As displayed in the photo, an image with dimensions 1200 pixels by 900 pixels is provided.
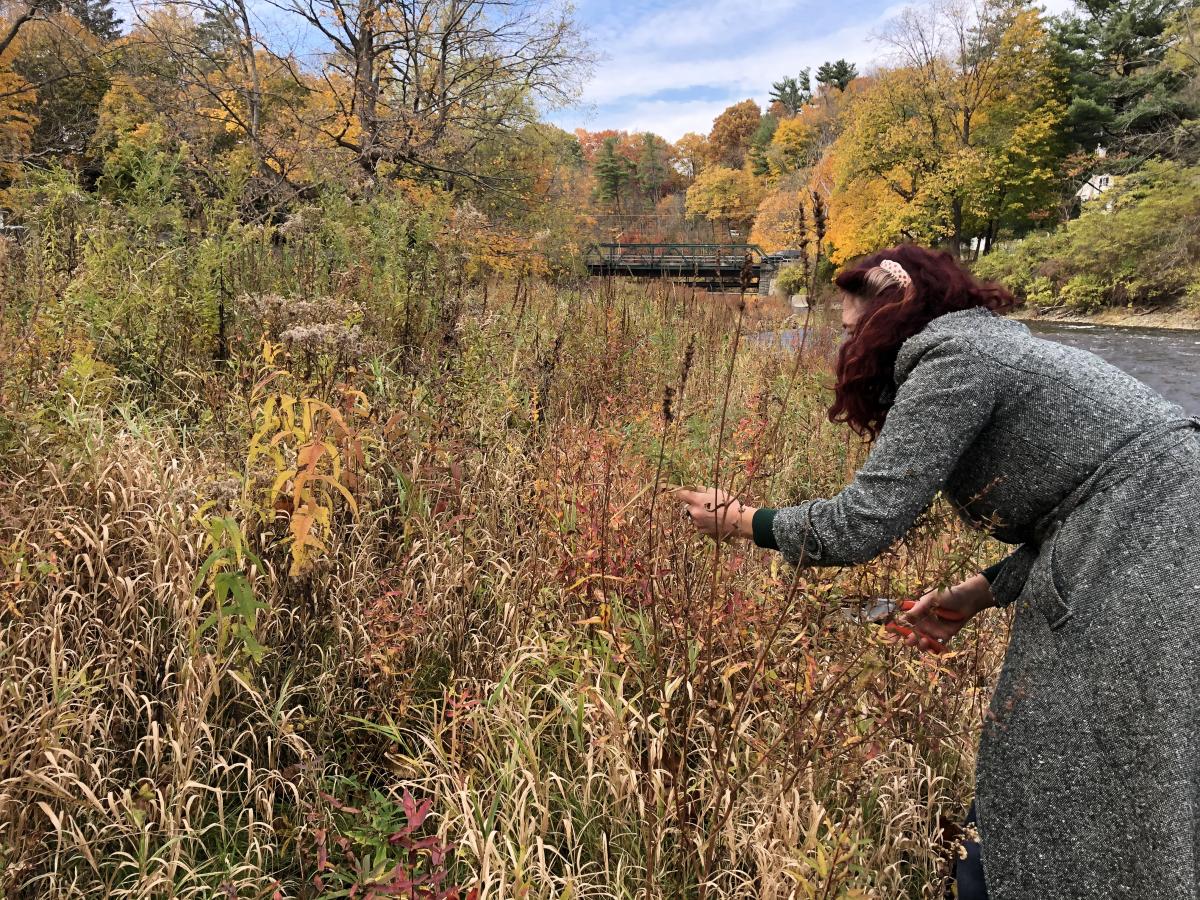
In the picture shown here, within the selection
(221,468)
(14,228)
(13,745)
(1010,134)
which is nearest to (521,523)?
(221,468)

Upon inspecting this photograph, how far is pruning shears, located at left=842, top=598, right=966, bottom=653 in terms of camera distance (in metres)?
1.49

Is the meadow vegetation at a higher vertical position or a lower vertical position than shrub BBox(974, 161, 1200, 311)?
lower

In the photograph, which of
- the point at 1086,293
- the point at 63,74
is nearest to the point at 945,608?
the point at 63,74

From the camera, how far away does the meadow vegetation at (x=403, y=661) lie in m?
1.64

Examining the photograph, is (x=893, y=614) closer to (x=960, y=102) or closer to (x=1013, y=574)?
(x=1013, y=574)

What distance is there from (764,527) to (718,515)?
0.31 ft

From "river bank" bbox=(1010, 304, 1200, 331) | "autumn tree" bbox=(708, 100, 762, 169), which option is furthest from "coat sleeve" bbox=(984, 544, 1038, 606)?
"autumn tree" bbox=(708, 100, 762, 169)

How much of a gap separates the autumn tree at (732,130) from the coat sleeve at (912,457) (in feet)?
264

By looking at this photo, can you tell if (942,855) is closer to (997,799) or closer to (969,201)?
(997,799)

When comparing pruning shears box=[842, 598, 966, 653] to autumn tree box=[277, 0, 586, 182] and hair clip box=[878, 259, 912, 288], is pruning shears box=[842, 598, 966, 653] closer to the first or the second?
hair clip box=[878, 259, 912, 288]

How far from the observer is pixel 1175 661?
1.16 meters

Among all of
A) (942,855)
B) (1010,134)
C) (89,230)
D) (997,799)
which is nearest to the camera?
(997,799)

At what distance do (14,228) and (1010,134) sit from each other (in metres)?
29.8

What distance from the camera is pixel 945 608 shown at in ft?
5.44
